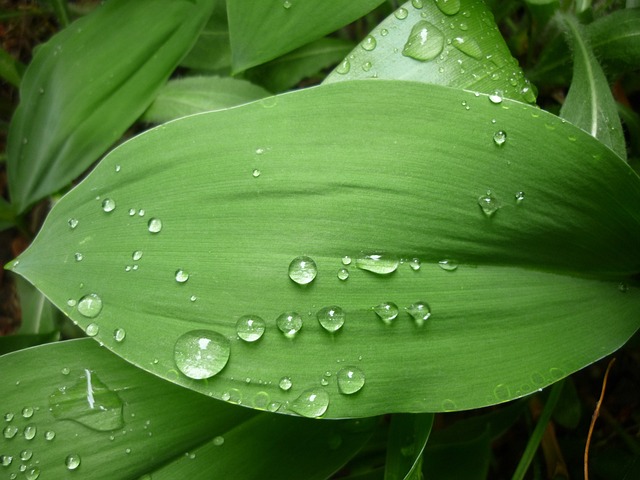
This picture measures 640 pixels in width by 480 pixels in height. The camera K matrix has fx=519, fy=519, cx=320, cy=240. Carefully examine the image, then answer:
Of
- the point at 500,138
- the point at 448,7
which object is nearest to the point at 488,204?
the point at 500,138

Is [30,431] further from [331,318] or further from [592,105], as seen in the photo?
[592,105]

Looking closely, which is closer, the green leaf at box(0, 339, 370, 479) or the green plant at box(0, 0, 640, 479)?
the green plant at box(0, 0, 640, 479)

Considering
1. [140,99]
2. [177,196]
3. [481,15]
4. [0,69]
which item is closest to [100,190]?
[177,196]

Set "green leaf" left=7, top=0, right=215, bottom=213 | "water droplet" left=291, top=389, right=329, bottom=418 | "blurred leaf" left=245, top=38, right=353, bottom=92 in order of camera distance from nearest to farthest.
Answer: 1. "water droplet" left=291, top=389, right=329, bottom=418
2. "green leaf" left=7, top=0, right=215, bottom=213
3. "blurred leaf" left=245, top=38, right=353, bottom=92

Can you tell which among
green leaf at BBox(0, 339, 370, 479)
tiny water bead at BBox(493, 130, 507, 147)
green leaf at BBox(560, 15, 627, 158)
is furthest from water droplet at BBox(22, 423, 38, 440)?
green leaf at BBox(560, 15, 627, 158)

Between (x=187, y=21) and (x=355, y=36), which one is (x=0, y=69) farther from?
(x=355, y=36)

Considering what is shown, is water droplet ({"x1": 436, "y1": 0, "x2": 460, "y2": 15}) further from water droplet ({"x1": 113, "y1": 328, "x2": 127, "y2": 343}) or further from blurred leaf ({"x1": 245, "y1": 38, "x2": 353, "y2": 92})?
water droplet ({"x1": 113, "y1": 328, "x2": 127, "y2": 343})

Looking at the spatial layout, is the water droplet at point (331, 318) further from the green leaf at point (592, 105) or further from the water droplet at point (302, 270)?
the green leaf at point (592, 105)
